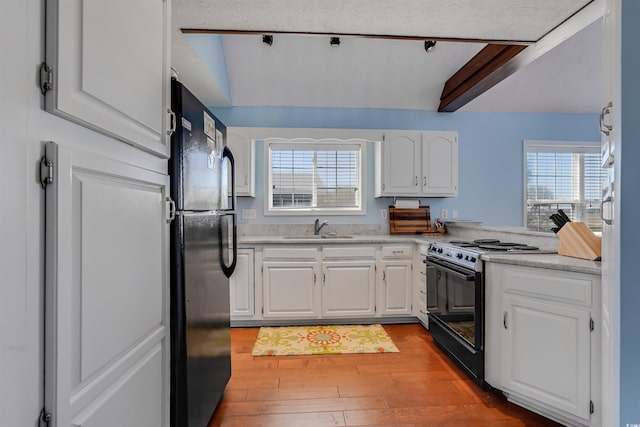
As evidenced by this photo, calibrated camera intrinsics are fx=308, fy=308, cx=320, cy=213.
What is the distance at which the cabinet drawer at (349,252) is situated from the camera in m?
3.11

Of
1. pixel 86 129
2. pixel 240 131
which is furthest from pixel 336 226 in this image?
pixel 86 129

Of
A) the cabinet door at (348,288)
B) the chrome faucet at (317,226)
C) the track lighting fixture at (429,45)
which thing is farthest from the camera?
the chrome faucet at (317,226)

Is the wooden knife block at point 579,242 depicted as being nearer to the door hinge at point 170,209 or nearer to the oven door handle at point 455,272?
the oven door handle at point 455,272

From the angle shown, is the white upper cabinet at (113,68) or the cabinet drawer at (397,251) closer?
the white upper cabinet at (113,68)

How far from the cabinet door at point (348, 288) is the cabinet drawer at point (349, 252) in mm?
61

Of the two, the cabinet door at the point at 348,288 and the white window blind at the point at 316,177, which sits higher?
the white window blind at the point at 316,177

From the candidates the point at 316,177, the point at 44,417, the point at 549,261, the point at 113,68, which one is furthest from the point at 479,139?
the point at 44,417

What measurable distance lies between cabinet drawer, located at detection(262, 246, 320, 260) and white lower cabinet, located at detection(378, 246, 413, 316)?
71cm

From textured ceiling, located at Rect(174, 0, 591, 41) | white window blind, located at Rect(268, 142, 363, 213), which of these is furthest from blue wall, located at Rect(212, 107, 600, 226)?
textured ceiling, located at Rect(174, 0, 591, 41)

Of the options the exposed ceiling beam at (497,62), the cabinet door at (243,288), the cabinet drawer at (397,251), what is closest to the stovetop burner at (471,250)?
the cabinet drawer at (397,251)

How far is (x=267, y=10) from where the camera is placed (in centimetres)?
179

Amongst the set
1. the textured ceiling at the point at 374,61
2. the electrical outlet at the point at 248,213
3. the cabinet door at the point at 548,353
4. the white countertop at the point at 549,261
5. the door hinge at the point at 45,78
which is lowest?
the cabinet door at the point at 548,353

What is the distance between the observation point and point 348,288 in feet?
10.3

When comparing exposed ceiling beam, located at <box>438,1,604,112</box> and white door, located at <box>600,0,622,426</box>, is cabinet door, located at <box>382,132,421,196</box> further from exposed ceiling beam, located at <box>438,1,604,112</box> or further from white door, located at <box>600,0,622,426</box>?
white door, located at <box>600,0,622,426</box>
